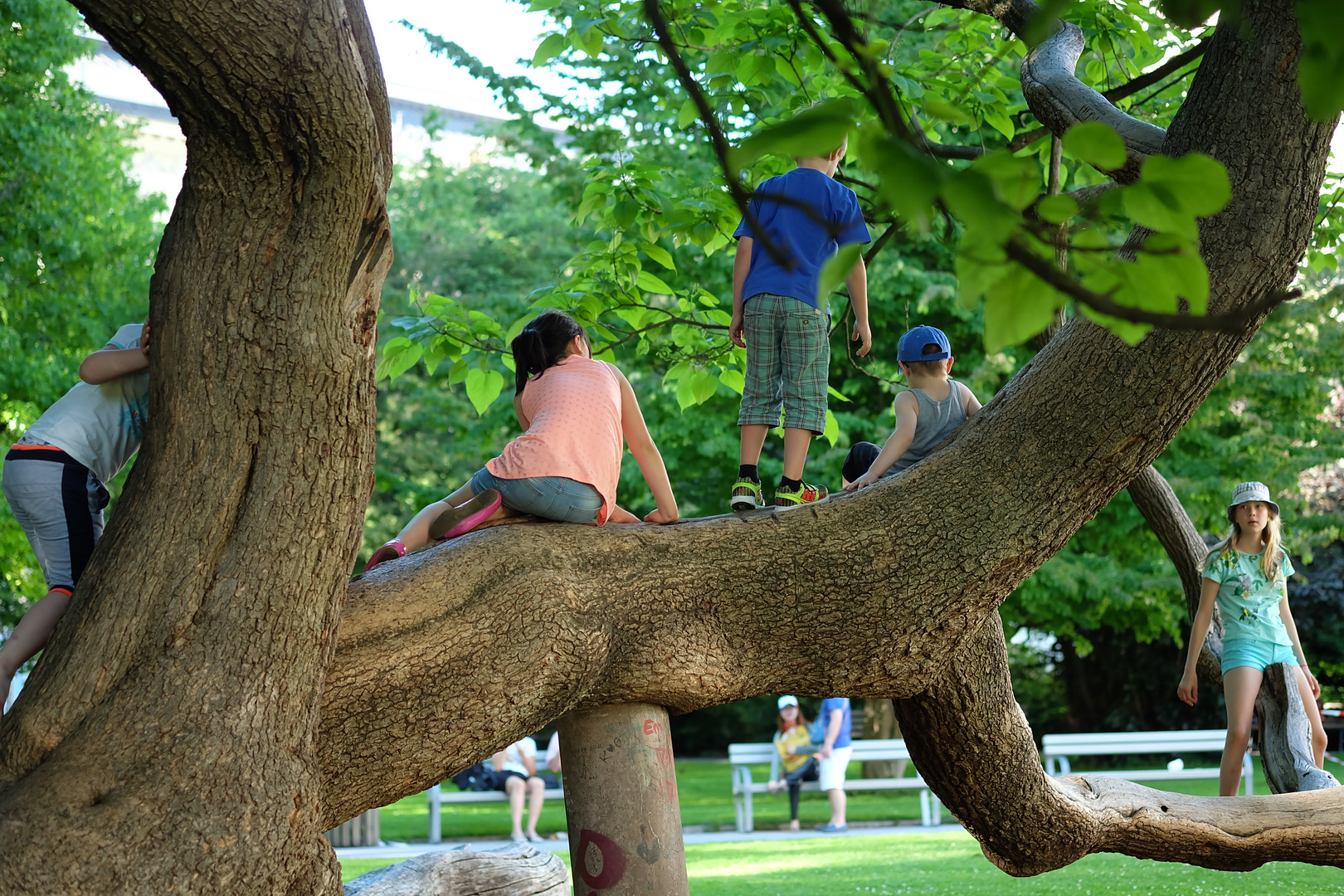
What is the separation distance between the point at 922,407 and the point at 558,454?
58.9 inches

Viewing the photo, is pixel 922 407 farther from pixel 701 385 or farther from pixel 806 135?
pixel 806 135

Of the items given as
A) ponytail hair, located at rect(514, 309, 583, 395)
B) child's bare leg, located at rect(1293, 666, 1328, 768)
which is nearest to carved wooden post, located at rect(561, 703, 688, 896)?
ponytail hair, located at rect(514, 309, 583, 395)

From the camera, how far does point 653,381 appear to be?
1505 cm

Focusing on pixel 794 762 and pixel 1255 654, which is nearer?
pixel 1255 654

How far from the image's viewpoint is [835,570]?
371 centimetres

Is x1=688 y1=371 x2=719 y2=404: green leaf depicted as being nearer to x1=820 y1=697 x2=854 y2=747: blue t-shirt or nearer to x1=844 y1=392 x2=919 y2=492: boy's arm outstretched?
x1=844 y1=392 x2=919 y2=492: boy's arm outstretched

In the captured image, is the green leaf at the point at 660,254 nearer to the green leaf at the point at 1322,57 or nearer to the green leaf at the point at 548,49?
Answer: the green leaf at the point at 548,49

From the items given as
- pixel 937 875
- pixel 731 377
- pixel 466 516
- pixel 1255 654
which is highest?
pixel 731 377

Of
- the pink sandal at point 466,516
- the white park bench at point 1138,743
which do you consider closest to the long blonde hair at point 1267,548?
the pink sandal at point 466,516

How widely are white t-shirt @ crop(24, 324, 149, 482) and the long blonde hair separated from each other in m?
4.97

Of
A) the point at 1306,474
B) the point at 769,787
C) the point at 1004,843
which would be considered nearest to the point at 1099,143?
the point at 1004,843

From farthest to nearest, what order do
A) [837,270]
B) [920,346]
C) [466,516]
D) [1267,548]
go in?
[1267,548], [920,346], [466,516], [837,270]

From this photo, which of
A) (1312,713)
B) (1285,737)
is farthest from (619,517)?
(1312,713)

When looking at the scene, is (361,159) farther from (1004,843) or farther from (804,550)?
(1004,843)
